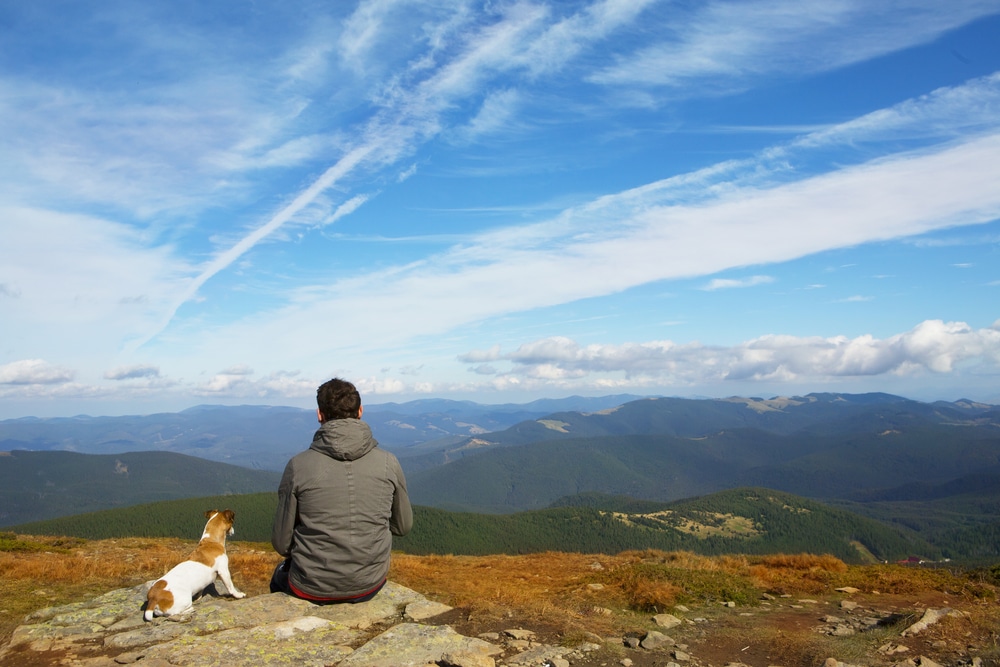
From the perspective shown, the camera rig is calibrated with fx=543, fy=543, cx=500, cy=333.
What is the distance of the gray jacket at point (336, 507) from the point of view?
24.6 feet

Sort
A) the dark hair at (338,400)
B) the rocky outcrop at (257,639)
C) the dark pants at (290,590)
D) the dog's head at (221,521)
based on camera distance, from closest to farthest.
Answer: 1. the rocky outcrop at (257,639)
2. the dark hair at (338,400)
3. the dark pants at (290,590)
4. the dog's head at (221,521)

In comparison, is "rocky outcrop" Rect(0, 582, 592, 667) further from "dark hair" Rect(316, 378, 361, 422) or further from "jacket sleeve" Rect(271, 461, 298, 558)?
"dark hair" Rect(316, 378, 361, 422)

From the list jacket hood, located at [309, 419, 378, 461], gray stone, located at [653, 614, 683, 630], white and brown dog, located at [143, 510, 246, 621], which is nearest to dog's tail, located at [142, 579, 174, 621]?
white and brown dog, located at [143, 510, 246, 621]

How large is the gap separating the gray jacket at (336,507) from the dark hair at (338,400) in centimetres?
19

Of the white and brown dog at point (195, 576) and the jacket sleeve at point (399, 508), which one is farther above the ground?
the jacket sleeve at point (399, 508)

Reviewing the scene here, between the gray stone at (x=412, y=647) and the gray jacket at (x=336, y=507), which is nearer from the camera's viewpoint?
the gray stone at (x=412, y=647)

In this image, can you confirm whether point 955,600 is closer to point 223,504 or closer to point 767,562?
Result: point 767,562

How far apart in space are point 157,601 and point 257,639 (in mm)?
2466

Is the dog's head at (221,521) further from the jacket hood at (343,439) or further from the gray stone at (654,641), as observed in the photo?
the gray stone at (654,641)

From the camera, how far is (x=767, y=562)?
2036 cm

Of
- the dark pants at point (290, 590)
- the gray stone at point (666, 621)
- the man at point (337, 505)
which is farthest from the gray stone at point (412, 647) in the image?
the gray stone at point (666, 621)

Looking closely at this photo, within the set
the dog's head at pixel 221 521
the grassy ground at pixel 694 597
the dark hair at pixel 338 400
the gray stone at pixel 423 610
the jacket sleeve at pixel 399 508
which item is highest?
the dark hair at pixel 338 400

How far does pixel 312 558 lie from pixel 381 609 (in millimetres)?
1895

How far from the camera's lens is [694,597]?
1407cm
